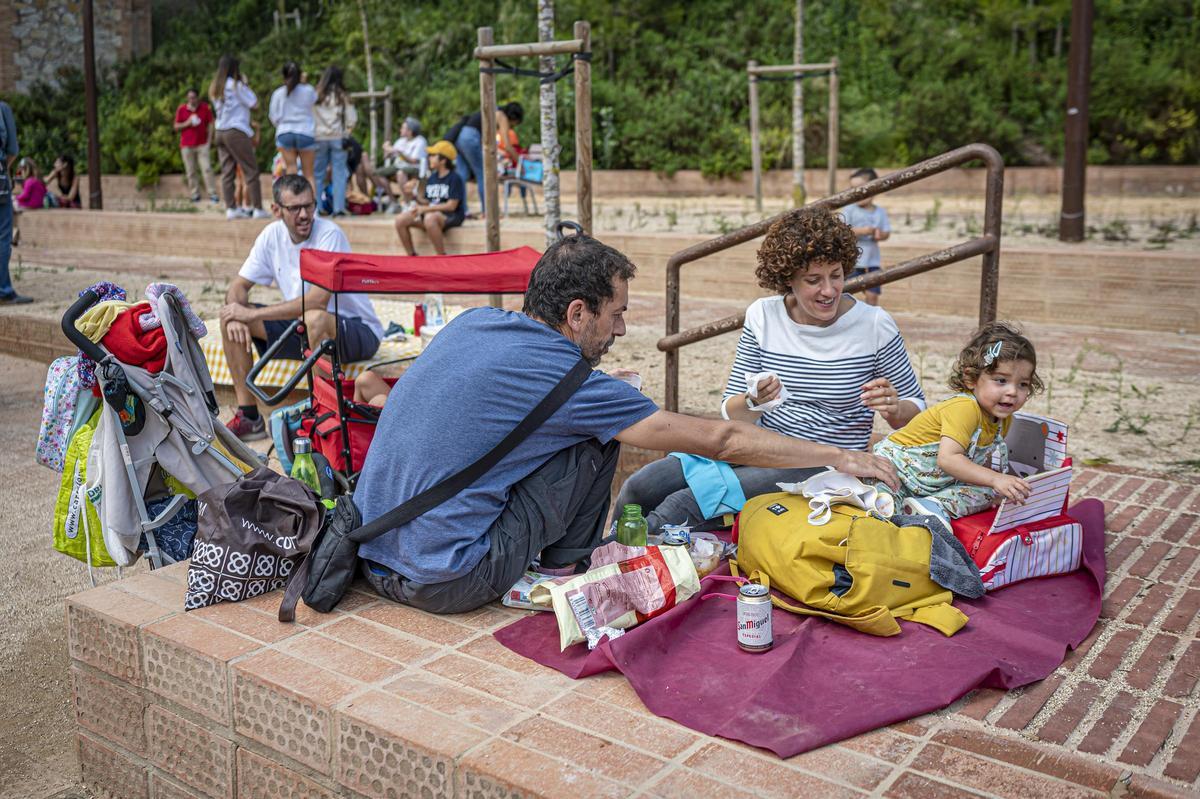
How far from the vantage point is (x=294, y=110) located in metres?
13.4

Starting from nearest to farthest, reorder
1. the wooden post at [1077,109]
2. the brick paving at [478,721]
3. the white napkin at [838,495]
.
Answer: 1. the brick paving at [478,721]
2. the white napkin at [838,495]
3. the wooden post at [1077,109]

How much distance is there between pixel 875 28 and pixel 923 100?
298 cm

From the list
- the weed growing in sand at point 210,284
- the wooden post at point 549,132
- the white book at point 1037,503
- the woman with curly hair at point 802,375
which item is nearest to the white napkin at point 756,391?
the woman with curly hair at point 802,375

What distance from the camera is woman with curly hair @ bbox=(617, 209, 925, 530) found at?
12.8 feet

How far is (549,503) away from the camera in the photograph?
327cm

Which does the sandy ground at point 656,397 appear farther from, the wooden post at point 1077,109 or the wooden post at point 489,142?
the wooden post at point 1077,109

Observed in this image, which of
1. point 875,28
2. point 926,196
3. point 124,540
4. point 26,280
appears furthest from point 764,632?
point 875,28

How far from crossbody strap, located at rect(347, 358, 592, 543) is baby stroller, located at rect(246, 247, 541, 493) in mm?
1718

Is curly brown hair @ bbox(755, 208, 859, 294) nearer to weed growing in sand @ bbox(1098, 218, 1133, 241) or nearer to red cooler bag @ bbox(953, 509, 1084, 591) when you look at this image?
red cooler bag @ bbox(953, 509, 1084, 591)

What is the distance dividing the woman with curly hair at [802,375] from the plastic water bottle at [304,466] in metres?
1.28

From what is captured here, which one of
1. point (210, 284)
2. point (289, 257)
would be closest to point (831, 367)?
point (289, 257)

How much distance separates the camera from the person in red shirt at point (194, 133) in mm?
17797

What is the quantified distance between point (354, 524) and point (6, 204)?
8.88 m

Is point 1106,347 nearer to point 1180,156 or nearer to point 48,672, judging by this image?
point 48,672
